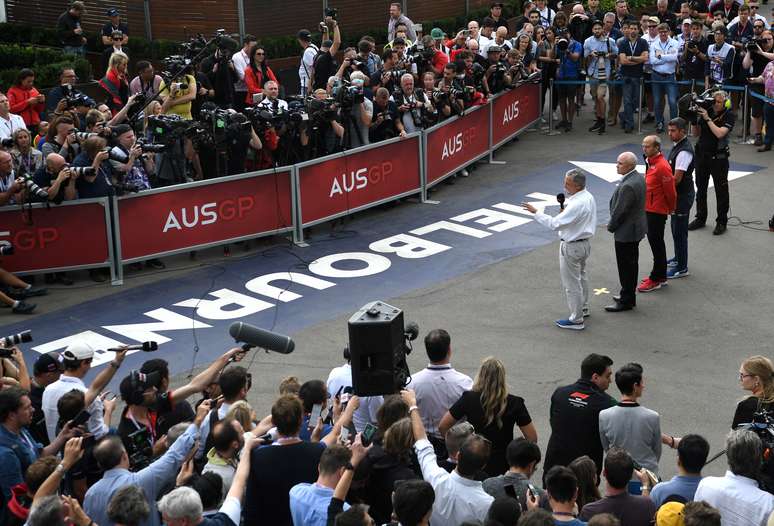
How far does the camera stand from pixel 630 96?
2262 centimetres

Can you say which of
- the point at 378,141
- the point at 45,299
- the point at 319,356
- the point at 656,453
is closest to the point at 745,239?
the point at 378,141

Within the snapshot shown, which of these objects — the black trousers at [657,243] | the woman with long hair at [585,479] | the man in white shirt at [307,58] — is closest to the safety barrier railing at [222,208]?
the man in white shirt at [307,58]

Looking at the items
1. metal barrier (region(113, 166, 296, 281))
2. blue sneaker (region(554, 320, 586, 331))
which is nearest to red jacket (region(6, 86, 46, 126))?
metal barrier (region(113, 166, 296, 281))

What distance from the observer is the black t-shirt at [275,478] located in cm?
742

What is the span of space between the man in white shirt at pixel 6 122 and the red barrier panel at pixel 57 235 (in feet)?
5.97

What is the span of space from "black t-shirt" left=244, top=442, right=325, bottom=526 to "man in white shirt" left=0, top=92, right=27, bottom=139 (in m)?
9.92

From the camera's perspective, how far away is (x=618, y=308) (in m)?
14.2

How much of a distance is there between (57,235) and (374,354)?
7807 millimetres

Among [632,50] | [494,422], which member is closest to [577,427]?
[494,422]

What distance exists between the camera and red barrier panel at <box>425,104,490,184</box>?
1877 centimetres

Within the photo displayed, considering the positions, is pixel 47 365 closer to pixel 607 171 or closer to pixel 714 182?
pixel 714 182

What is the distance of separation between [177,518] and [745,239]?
12232mm

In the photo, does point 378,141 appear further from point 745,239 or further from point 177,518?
point 177,518

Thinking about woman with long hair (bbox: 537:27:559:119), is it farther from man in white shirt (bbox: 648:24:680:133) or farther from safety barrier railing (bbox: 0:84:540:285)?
safety barrier railing (bbox: 0:84:540:285)
